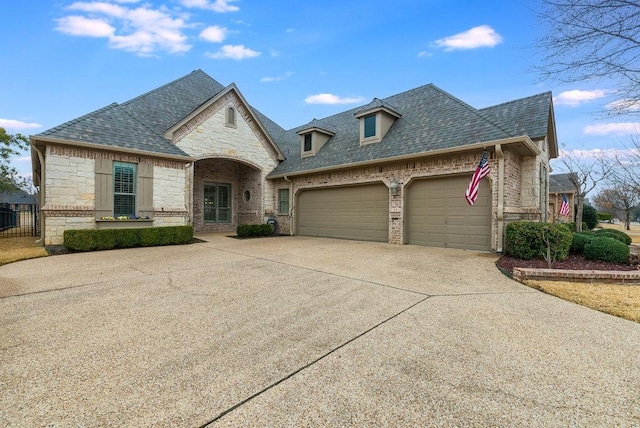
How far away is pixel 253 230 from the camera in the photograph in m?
13.0

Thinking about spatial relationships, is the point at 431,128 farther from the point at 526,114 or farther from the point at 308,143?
the point at 308,143

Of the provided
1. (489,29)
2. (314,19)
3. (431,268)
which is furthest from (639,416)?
(314,19)

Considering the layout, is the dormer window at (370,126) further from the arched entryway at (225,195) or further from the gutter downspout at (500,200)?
the arched entryway at (225,195)

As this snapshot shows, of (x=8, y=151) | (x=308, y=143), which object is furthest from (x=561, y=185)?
(x=8, y=151)

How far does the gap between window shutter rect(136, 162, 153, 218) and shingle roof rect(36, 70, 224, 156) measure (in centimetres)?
65

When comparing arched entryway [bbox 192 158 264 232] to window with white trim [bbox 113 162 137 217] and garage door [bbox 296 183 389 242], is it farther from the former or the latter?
window with white trim [bbox 113 162 137 217]

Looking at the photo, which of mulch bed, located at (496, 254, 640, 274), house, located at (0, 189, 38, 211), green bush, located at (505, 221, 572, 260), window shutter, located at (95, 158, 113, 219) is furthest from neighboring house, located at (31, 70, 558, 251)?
house, located at (0, 189, 38, 211)

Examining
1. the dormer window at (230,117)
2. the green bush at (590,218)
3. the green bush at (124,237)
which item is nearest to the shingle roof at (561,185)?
the green bush at (590,218)

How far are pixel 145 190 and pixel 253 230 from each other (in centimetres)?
457

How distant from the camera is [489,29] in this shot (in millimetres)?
7512

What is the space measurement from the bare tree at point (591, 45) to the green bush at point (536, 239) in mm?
2858

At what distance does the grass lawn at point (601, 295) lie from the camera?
3.77 metres

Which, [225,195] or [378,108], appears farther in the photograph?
[225,195]

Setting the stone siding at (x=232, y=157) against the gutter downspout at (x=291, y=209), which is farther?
the gutter downspout at (x=291, y=209)
